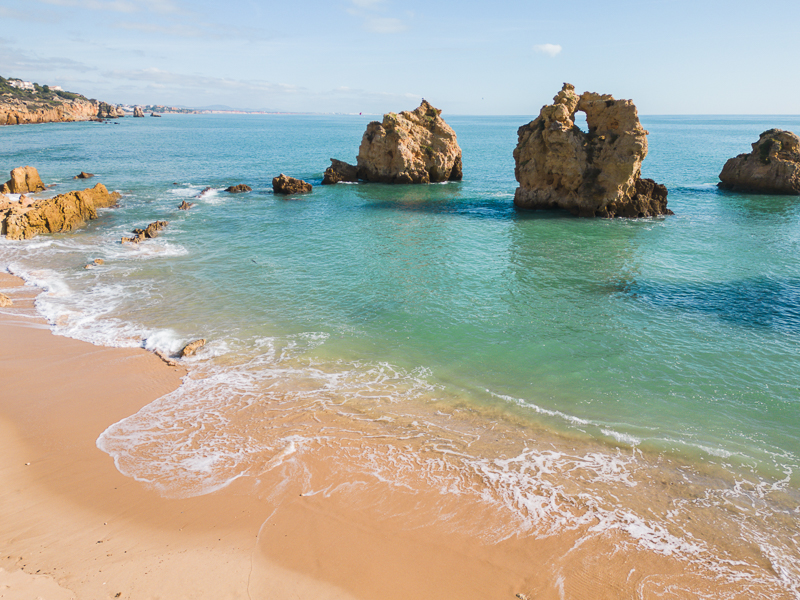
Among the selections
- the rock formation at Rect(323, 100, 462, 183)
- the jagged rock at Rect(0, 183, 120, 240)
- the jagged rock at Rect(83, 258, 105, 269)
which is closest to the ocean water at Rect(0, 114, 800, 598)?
the jagged rock at Rect(83, 258, 105, 269)

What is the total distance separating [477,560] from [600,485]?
3238mm

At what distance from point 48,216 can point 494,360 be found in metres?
27.6

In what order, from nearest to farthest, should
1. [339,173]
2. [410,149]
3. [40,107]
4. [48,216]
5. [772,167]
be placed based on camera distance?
[48,216] → [772,167] → [410,149] → [339,173] → [40,107]

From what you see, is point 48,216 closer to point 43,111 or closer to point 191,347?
point 191,347

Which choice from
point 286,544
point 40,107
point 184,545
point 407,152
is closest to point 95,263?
point 184,545

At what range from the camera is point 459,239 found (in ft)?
93.1

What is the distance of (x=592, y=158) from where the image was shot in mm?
32469

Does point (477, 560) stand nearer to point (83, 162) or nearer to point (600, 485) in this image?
point (600, 485)

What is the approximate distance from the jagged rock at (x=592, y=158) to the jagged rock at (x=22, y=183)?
1481 inches

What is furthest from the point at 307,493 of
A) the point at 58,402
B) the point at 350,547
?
the point at 58,402

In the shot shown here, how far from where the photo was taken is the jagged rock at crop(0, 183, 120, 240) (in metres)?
27.1

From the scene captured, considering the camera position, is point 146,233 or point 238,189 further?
point 238,189

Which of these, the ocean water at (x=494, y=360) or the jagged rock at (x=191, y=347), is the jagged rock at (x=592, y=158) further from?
the jagged rock at (x=191, y=347)

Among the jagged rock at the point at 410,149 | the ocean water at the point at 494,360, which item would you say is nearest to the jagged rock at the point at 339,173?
the jagged rock at the point at 410,149
